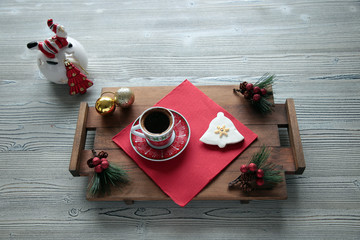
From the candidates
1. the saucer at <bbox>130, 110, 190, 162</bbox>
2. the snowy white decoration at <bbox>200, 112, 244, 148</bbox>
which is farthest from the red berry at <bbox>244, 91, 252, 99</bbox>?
the saucer at <bbox>130, 110, 190, 162</bbox>

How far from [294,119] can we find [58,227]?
85 cm

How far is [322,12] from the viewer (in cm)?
143

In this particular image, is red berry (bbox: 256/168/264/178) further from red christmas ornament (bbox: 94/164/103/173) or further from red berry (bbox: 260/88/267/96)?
red christmas ornament (bbox: 94/164/103/173)

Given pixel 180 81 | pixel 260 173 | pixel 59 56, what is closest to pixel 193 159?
pixel 260 173

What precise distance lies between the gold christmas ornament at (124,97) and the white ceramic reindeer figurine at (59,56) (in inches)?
11.4

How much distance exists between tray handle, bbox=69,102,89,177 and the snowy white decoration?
374mm

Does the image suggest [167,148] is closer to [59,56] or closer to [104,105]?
[104,105]

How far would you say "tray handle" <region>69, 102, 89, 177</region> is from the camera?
91 cm

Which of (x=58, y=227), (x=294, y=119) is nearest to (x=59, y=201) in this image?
(x=58, y=227)

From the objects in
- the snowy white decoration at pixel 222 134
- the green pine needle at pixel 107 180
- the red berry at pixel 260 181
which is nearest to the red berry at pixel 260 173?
the red berry at pixel 260 181

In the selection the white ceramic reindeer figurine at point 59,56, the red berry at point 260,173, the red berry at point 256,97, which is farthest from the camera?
the white ceramic reindeer figurine at point 59,56

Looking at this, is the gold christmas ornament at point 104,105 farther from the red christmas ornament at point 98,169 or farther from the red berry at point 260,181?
the red berry at point 260,181

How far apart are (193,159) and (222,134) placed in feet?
0.38

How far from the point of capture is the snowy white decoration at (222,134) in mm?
915
